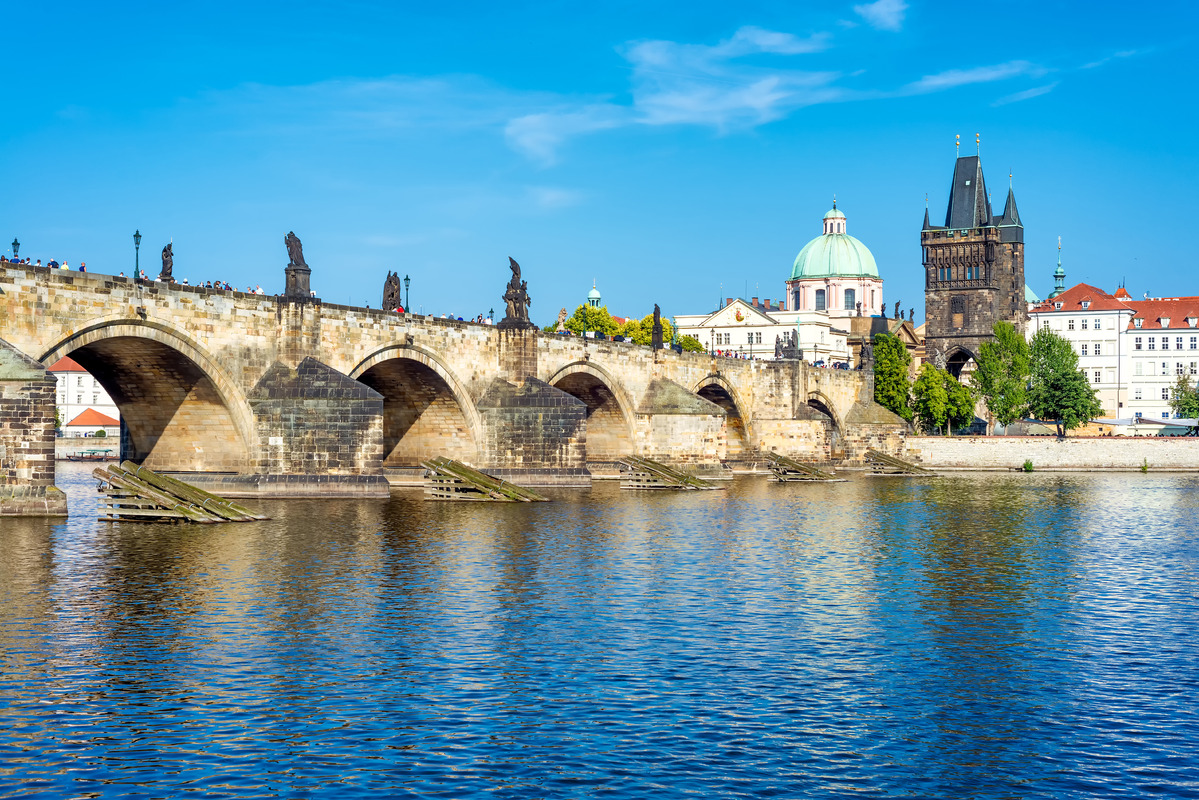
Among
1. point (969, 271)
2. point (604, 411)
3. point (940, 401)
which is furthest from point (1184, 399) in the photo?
point (604, 411)

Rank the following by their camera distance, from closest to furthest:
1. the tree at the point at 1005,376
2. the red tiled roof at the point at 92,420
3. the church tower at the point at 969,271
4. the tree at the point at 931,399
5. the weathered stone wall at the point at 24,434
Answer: the weathered stone wall at the point at 24,434, the tree at the point at 931,399, the tree at the point at 1005,376, the red tiled roof at the point at 92,420, the church tower at the point at 969,271

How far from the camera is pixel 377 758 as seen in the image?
13.0 m

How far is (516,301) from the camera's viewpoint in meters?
51.2

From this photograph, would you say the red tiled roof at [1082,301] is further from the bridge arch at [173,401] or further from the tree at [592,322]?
the bridge arch at [173,401]

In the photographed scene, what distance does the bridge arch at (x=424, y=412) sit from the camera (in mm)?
47281

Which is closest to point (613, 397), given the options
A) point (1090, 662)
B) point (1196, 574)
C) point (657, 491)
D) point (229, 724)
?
point (657, 491)

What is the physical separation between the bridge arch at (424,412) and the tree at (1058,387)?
175 feet

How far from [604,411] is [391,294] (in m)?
15.5

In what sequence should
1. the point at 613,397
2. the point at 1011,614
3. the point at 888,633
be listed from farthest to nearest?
the point at 613,397 → the point at 1011,614 → the point at 888,633

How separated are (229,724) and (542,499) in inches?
1110

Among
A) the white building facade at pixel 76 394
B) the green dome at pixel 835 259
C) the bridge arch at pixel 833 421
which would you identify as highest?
the green dome at pixel 835 259

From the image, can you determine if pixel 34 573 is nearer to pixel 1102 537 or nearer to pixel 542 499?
pixel 542 499

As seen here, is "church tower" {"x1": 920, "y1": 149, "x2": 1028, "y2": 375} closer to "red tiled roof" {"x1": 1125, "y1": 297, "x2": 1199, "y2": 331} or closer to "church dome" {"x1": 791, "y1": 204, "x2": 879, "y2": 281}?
"red tiled roof" {"x1": 1125, "y1": 297, "x2": 1199, "y2": 331}

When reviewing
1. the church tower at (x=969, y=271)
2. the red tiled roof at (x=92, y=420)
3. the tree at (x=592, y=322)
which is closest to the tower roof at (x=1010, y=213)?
the church tower at (x=969, y=271)
